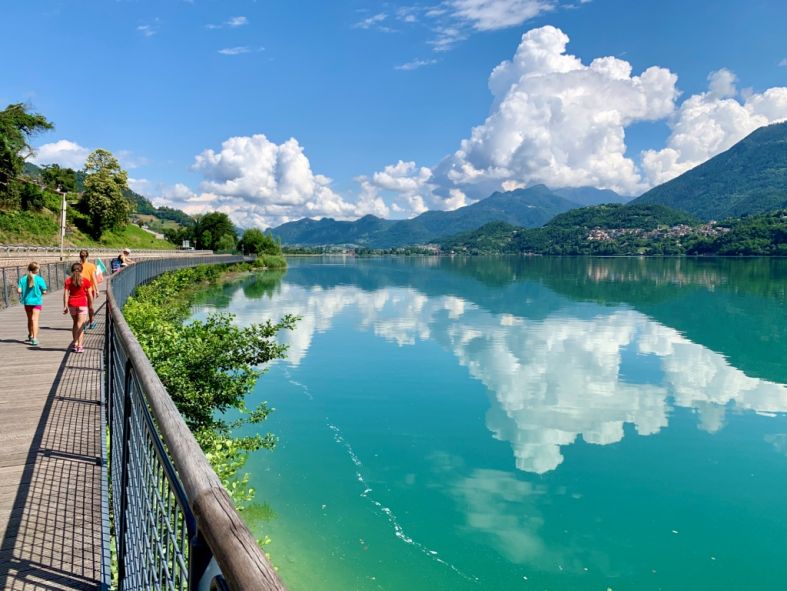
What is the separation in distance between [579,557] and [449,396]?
10861 mm

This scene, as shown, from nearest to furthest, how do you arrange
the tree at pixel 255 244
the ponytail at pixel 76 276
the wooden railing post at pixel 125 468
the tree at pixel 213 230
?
the wooden railing post at pixel 125 468 → the ponytail at pixel 76 276 → the tree at pixel 255 244 → the tree at pixel 213 230

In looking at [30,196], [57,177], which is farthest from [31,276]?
[57,177]

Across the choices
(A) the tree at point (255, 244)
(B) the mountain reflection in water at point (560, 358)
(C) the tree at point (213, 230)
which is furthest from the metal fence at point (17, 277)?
(C) the tree at point (213, 230)

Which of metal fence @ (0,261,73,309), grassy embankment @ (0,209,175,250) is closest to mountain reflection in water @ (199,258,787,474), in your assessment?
metal fence @ (0,261,73,309)

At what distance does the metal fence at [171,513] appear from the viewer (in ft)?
4.51

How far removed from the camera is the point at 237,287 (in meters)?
66.1

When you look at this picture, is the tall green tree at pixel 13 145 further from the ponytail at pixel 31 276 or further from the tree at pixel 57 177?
the ponytail at pixel 31 276

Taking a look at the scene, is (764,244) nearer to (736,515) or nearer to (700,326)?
(700,326)

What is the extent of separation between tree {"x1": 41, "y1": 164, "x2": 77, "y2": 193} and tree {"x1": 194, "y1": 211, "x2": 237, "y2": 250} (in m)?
41.1

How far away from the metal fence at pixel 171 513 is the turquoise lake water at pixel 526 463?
7283 mm

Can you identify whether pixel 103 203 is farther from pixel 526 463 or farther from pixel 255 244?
pixel 526 463

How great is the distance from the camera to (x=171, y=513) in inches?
87.4

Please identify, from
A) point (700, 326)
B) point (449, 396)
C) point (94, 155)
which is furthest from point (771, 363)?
point (94, 155)

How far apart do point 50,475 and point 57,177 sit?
9509 cm
